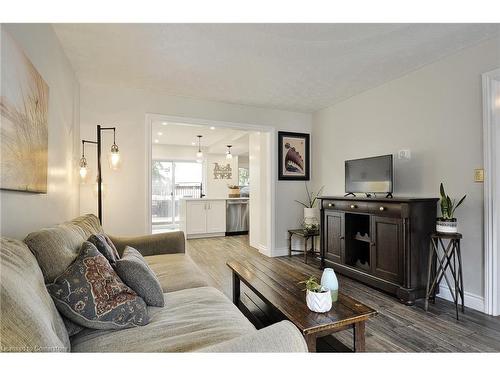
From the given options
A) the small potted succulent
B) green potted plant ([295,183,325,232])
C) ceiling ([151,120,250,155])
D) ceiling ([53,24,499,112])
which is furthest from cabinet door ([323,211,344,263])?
ceiling ([151,120,250,155])

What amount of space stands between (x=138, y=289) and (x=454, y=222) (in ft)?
8.43

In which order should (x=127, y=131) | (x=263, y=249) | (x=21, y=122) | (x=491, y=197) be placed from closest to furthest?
(x=21, y=122) < (x=491, y=197) < (x=127, y=131) < (x=263, y=249)

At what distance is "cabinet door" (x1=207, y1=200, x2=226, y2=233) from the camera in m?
6.03

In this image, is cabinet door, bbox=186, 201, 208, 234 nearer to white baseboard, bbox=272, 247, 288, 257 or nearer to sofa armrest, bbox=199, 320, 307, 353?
white baseboard, bbox=272, 247, 288, 257

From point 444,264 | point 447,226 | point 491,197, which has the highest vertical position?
point 491,197

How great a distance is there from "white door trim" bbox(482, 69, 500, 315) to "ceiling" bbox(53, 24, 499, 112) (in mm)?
533

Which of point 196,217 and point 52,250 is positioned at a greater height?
point 52,250

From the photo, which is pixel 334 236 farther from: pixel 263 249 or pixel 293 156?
pixel 293 156

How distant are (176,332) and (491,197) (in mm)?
2674

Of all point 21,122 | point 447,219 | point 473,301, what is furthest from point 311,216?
point 21,122

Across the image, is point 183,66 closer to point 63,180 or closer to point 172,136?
point 63,180

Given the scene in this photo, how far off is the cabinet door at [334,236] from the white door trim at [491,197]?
4.43 ft

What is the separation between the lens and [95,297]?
1092 millimetres
